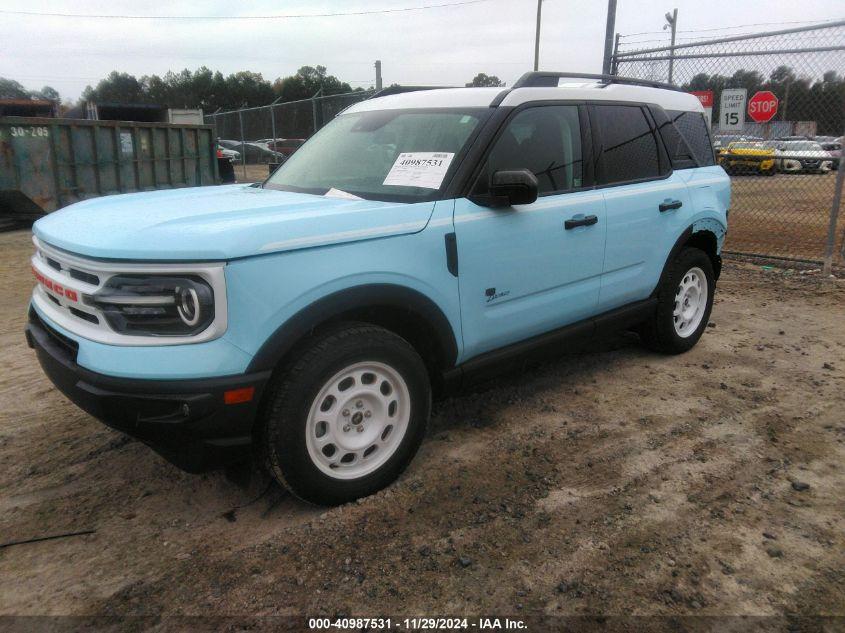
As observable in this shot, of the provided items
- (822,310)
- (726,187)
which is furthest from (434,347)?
(822,310)

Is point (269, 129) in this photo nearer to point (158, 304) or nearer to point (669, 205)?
point (669, 205)

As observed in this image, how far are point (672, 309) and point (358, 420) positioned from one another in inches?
109

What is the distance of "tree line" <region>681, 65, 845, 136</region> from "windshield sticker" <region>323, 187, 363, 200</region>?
6354 millimetres

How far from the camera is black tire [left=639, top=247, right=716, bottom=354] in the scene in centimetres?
456

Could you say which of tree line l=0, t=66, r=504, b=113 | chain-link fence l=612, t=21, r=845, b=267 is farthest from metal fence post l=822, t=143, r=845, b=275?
tree line l=0, t=66, r=504, b=113

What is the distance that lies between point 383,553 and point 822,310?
5.37 m

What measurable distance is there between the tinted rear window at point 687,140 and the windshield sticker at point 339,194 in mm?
2415

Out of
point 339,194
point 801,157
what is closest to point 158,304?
point 339,194

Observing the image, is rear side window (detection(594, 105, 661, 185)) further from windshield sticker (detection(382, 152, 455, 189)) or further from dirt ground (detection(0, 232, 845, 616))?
dirt ground (detection(0, 232, 845, 616))

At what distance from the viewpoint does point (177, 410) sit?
93.7 inches

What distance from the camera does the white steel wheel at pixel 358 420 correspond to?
2.74 m

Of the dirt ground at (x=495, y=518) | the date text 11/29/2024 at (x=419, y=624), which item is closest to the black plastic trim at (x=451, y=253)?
the dirt ground at (x=495, y=518)

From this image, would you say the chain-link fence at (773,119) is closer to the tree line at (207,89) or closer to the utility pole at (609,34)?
the utility pole at (609,34)

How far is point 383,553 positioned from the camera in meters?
2.62
